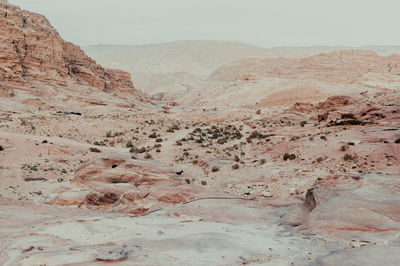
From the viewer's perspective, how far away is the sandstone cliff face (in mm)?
49794

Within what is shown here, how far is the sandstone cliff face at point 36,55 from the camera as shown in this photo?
4979 cm

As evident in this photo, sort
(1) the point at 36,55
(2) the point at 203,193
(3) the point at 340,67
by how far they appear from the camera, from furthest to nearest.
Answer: (3) the point at 340,67 → (1) the point at 36,55 → (2) the point at 203,193

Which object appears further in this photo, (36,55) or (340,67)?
(340,67)

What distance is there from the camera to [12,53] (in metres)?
50.1

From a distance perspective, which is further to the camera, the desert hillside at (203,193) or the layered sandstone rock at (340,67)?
the layered sandstone rock at (340,67)

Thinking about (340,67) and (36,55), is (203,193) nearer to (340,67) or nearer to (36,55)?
(36,55)

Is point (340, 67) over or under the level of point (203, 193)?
over

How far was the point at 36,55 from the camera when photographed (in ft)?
177

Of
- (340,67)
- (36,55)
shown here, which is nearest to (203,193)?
(36,55)

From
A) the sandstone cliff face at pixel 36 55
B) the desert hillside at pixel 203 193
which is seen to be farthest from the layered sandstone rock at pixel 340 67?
the desert hillside at pixel 203 193

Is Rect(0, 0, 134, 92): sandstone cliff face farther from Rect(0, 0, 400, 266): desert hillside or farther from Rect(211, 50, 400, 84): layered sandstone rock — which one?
Rect(211, 50, 400, 84): layered sandstone rock

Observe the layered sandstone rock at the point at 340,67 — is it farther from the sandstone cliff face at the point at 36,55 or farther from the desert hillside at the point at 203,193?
the desert hillside at the point at 203,193

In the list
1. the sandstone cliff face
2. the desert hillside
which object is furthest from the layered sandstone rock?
the desert hillside

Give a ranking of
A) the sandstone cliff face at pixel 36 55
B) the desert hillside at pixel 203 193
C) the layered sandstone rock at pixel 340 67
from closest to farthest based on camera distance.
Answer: the desert hillside at pixel 203 193
the sandstone cliff face at pixel 36 55
the layered sandstone rock at pixel 340 67
